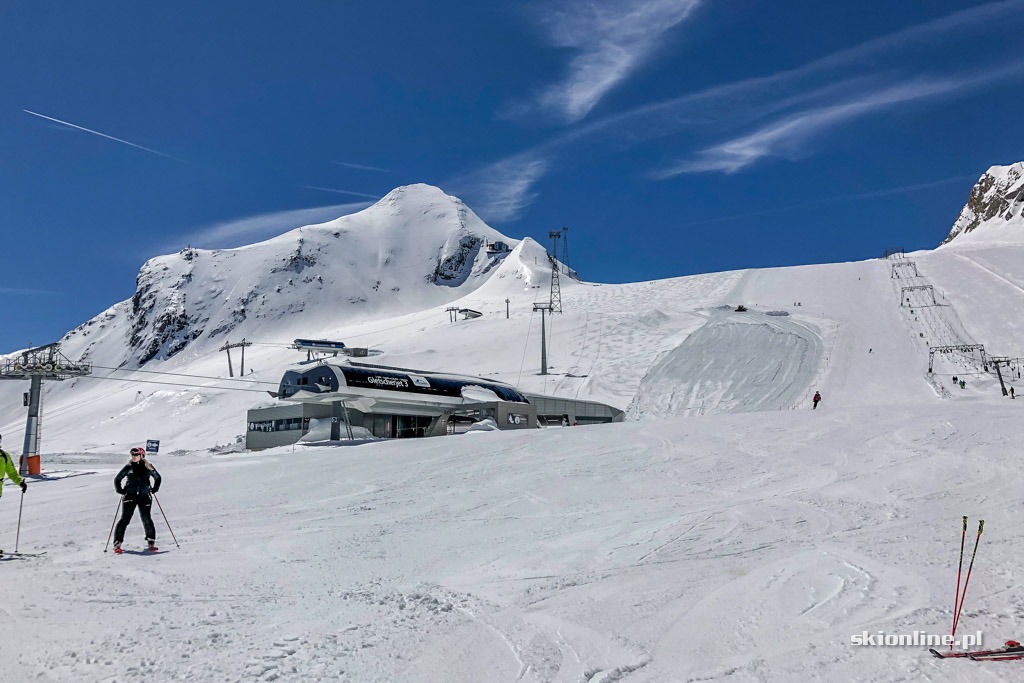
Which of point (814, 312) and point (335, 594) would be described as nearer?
point (335, 594)

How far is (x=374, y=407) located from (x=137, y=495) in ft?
95.4

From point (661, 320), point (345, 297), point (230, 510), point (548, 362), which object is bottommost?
point (230, 510)

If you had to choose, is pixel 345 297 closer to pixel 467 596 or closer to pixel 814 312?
pixel 814 312

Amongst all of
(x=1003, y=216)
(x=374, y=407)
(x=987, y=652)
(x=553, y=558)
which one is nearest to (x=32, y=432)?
(x=374, y=407)

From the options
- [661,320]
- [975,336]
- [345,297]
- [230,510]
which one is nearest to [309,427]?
[230,510]

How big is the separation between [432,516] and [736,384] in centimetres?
4060

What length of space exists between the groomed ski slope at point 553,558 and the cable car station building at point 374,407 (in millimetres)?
14289

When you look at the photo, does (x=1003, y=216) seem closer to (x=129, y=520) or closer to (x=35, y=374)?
(x=35, y=374)

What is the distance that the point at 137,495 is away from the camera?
31.5 feet

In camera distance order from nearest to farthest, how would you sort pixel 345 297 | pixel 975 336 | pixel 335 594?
1. pixel 335 594
2. pixel 975 336
3. pixel 345 297

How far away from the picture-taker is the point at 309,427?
122ft

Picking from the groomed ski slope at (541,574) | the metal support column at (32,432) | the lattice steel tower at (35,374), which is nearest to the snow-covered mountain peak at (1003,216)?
the groomed ski slope at (541,574)

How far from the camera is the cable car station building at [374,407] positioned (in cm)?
3778

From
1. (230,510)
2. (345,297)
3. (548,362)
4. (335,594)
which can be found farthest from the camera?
(345,297)
